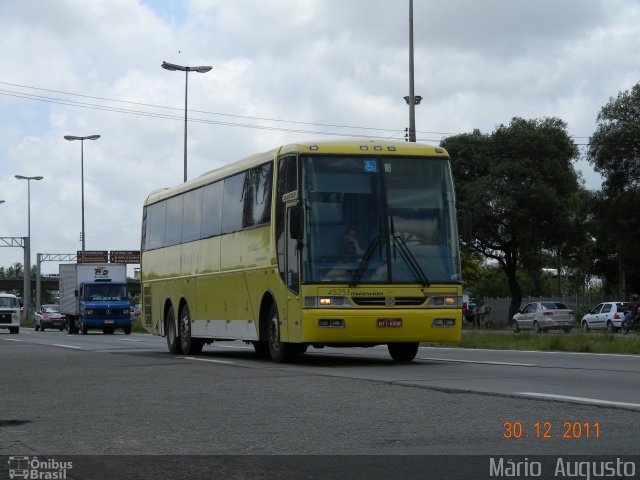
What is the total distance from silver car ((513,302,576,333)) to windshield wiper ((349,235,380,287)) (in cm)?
3497

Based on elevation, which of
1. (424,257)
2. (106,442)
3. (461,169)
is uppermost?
(461,169)

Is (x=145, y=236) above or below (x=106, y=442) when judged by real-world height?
above

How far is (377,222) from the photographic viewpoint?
19.2 metres

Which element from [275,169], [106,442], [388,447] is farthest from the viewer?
[275,169]

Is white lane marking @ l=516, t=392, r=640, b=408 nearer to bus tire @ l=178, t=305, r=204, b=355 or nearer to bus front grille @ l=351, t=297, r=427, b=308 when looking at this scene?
bus front grille @ l=351, t=297, r=427, b=308

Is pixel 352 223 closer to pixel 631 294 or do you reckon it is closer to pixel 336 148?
pixel 336 148

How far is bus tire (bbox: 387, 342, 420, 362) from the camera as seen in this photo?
69.4ft

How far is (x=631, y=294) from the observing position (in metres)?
71.8

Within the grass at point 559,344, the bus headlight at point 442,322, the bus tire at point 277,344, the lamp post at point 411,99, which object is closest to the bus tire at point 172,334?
the bus tire at point 277,344

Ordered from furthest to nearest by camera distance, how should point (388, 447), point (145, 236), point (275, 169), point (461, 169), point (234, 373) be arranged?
point (461, 169) < point (145, 236) < point (275, 169) < point (234, 373) < point (388, 447)

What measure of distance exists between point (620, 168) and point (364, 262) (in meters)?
39.6

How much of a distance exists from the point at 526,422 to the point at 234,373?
8.20 meters

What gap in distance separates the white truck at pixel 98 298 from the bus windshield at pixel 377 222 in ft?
131

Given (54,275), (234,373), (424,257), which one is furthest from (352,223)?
(54,275)
